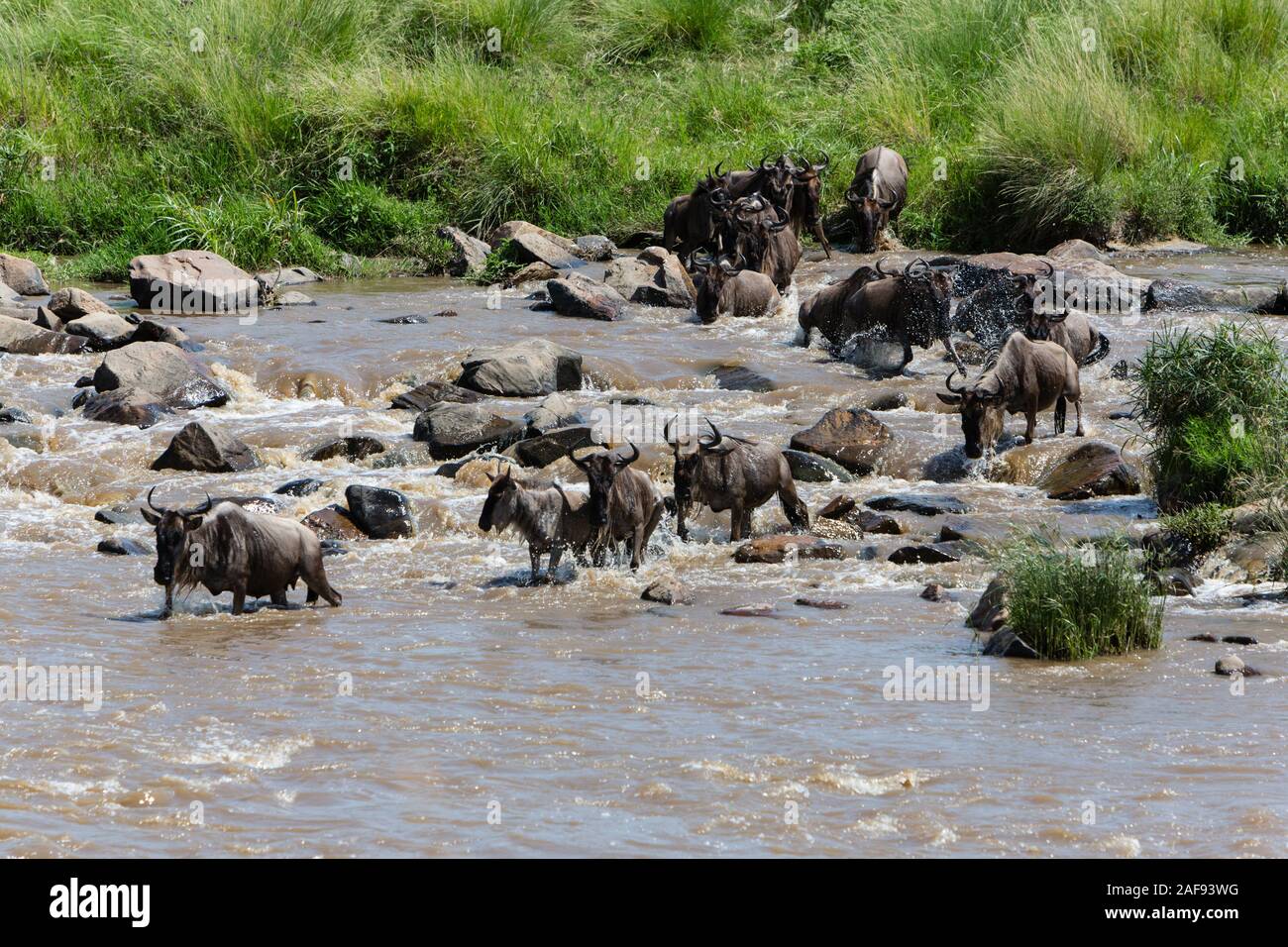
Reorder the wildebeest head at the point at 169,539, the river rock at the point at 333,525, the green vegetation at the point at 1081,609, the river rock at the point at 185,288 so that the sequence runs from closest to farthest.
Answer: the green vegetation at the point at 1081,609 < the wildebeest head at the point at 169,539 < the river rock at the point at 333,525 < the river rock at the point at 185,288

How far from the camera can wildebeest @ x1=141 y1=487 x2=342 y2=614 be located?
947cm

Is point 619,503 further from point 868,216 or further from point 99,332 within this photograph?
point 868,216

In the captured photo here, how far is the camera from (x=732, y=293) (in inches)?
738

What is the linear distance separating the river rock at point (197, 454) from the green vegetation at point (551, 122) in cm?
800

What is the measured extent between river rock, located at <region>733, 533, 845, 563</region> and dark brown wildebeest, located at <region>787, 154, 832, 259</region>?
10043 millimetres

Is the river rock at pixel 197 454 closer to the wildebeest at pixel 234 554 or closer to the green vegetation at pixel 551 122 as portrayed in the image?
the wildebeest at pixel 234 554

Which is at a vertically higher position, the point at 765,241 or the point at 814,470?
the point at 765,241

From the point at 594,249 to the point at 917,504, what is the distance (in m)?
10.7

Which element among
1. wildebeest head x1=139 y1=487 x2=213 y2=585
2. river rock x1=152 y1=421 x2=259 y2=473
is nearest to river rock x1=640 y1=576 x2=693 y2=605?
wildebeest head x1=139 y1=487 x2=213 y2=585

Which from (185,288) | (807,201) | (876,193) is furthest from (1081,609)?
(876,193)

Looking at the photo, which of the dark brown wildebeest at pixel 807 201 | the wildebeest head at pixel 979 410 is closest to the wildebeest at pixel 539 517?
the wildebeest head at pixel 979 410

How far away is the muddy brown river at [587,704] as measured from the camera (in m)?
6.14

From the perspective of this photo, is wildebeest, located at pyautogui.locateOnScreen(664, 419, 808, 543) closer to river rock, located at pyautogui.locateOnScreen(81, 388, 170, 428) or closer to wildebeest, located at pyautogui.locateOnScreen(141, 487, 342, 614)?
wildebeest, located at pyautogui.locateOnScreen(141, 487, 342, 614)

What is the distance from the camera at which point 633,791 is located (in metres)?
6.55
